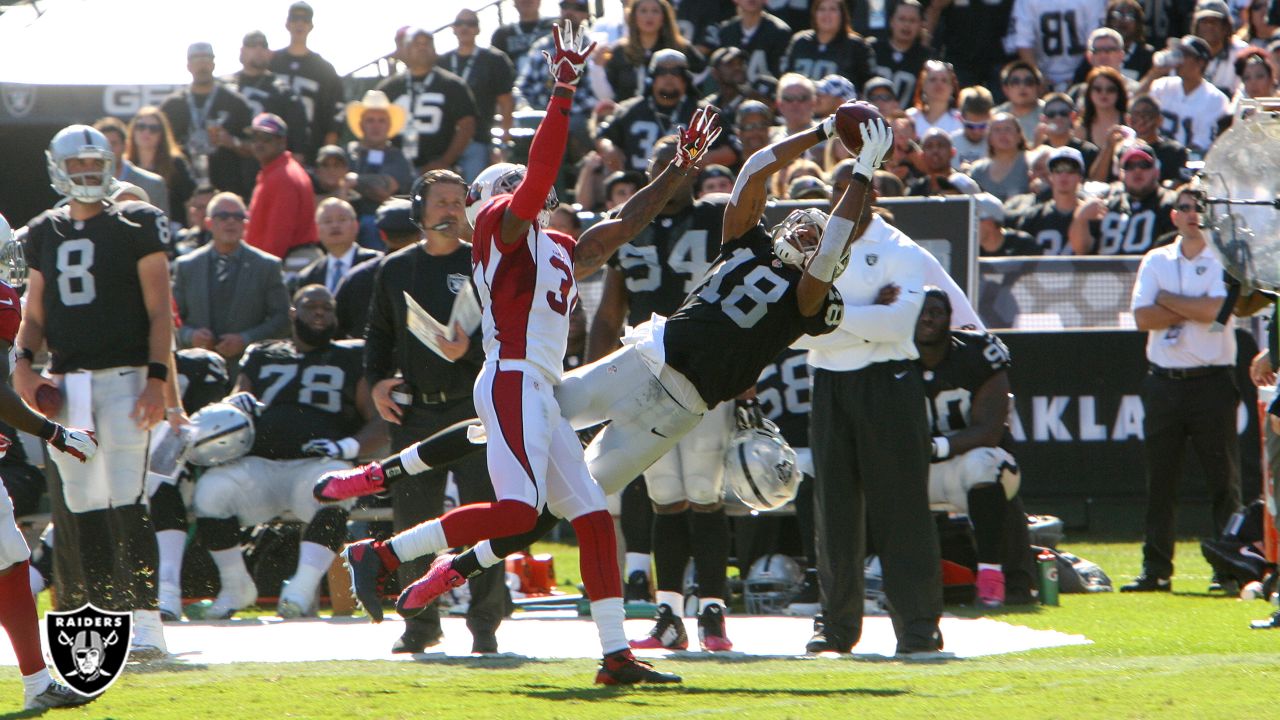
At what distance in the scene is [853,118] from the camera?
6.39m

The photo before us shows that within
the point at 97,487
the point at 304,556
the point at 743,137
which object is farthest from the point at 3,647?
the point at 743,137

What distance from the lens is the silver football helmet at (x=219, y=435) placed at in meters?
9.38

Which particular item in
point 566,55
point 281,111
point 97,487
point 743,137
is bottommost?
point 97,487

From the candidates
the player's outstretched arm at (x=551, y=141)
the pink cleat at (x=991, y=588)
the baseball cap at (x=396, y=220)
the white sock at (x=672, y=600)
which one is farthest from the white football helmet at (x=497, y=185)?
the pink cleat at (x=991, y=588)

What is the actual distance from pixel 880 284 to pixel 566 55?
6.14 feet

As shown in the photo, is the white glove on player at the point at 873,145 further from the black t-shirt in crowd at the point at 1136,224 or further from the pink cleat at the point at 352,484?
the black t-shirt in crowd at the point at 1136,224

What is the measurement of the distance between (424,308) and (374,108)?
6.15 metres

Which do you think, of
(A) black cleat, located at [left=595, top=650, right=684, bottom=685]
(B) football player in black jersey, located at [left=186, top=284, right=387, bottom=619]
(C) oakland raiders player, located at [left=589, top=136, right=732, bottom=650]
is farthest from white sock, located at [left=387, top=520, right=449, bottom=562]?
(B) football player in black jersey, located at [left=186, top=284, right=387, bottom=619]

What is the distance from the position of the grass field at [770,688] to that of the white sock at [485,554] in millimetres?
Answer: 438

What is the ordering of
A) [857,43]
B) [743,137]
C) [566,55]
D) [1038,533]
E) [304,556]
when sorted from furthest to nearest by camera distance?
[857,43], [743,137], [1038,533], [304,556], [566,55]

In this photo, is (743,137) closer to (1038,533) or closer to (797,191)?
(797,191)

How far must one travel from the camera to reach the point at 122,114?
15289mm

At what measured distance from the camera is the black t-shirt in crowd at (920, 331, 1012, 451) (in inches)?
377

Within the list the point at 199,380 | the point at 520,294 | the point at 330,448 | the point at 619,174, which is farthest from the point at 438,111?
the point at 520,294
